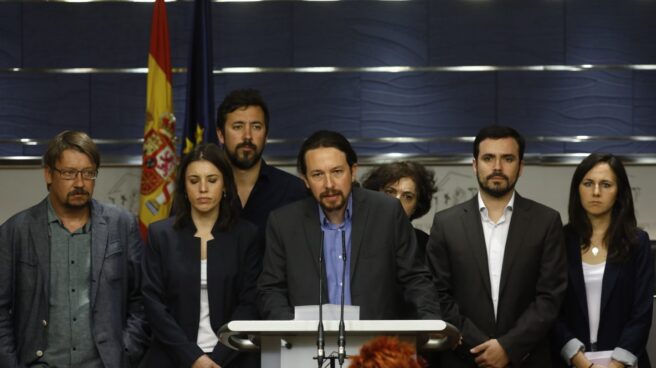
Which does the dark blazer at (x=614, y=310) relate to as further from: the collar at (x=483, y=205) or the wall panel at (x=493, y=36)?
the wall panel at (x=493, y=36)

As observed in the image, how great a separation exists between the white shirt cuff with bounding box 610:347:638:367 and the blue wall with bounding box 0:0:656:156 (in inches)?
115

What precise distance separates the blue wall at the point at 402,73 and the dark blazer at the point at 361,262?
124 inches

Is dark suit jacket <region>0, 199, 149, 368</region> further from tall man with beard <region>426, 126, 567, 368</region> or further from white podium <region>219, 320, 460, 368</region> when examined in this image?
tall man with beard <region>426, 126, 567, 368</region>

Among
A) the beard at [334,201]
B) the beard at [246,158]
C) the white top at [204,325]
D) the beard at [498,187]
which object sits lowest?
the white top at [204,325]

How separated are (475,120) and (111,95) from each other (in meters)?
2.41

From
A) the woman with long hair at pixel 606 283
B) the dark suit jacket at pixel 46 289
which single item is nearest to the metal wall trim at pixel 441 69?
the woman with long hair at pixel 606 283

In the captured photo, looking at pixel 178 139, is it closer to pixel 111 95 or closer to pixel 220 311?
pixel 111 95

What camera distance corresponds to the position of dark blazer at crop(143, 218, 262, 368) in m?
4.14

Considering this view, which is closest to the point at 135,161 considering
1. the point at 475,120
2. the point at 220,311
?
the point at 475,120

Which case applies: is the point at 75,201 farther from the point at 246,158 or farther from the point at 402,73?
the point at 402,73

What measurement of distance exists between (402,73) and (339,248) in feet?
11.4

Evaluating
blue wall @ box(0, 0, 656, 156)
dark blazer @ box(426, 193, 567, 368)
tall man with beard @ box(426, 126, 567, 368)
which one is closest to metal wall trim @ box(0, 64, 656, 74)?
blue wall @ box(0, 0, 656, 156)

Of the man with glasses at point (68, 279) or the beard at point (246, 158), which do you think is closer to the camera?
the man with glasses at point (68, 279)

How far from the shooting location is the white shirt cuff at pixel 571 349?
4488 millimetres
